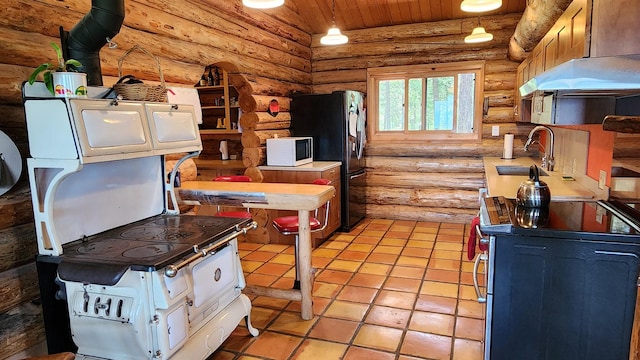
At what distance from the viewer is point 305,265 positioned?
2.89m

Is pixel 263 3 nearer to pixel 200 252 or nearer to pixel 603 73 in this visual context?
pixel 200 252

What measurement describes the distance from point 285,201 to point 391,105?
11.4 feet

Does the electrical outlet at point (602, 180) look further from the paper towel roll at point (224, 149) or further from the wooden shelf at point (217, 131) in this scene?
the paper towel roll at point (224, 149)

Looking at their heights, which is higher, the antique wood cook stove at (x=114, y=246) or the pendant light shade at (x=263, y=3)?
the pendant light shade at (x=263, y=3)

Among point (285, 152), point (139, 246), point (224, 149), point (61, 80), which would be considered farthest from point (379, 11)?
point (139, 246)

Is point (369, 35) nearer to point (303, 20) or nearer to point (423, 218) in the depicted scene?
point (303, 20)

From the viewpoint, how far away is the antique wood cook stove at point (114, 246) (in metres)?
1.81

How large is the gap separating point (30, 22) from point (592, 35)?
9.28 feet

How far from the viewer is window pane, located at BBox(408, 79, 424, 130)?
18.4 ft

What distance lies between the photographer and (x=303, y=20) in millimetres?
5578

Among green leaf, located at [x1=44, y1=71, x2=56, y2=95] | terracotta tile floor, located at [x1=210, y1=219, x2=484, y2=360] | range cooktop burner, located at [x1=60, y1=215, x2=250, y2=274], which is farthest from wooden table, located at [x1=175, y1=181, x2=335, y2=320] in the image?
green leaf, located at [x1=44, y1=71, x2=56, y2=95]

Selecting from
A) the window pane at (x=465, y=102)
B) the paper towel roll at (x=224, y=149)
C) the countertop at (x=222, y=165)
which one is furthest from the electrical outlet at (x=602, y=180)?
the paper towel roll at (x=224, y=149)

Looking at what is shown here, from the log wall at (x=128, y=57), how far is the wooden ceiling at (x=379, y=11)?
0.40 m

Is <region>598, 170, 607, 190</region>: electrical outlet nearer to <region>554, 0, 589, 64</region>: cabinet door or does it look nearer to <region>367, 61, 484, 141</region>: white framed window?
<region>554, 0, 589, 64</region>: cabinet door
